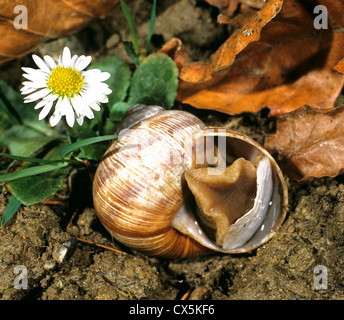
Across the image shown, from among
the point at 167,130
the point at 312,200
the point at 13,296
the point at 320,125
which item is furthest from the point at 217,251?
the point at 13,296

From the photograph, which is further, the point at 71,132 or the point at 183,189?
the point at 71,132

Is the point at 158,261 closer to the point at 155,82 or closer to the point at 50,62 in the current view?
the point at 155,82

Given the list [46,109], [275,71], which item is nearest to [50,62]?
[46,109]

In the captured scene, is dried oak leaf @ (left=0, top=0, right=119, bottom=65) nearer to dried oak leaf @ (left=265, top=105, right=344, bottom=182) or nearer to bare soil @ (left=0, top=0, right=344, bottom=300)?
bare soil @ (left=0, top=0, right=344, bottom=300)

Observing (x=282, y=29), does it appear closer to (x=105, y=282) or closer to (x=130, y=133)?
(x=130, y=133)

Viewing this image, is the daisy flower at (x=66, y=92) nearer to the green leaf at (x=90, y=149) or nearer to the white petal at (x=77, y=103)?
the white petal at (x=77, y=103)
